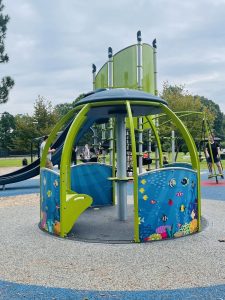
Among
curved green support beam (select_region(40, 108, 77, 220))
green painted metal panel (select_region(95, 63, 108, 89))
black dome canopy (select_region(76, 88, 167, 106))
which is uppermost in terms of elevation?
green painted metal panel (select_region(95, 63, 108, 89))

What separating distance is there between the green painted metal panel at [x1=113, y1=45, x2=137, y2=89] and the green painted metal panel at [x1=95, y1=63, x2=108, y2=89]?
69cm

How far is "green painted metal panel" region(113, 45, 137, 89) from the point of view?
47.6 feet

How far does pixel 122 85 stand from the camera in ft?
49.5

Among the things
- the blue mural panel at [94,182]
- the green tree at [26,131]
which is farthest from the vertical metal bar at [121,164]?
the green tree at [26,131]

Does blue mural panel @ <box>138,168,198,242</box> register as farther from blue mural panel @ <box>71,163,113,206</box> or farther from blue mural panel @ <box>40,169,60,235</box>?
blue mural panel @ <box>71,163,113,206</box>

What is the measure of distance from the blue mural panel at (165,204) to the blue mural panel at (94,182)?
11.8 feet

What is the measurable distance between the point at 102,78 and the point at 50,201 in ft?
34.3

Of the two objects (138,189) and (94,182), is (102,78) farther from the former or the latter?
(138,189)

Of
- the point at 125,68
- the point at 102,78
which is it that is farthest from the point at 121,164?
the point at 102,78

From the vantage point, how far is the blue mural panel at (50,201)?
23.0 ft

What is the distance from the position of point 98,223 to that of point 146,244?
1944mm

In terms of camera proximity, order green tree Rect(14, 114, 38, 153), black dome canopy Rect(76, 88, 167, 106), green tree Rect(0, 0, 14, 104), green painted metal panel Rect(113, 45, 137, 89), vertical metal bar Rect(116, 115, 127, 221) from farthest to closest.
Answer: green tree Rect(14, 114, 38, 153) → green tree Rect(0, 0, 14, 104) → green painted metal panel Rect(113, 45, 137, 89) → vertical metal bar Rect(116, 115, 127, 221) → black dome canopy Rect(76, 88, 167, 106)

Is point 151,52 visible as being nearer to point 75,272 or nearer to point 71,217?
point 71,217

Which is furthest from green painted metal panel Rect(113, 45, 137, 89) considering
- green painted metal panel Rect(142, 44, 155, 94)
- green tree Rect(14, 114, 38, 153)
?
green tree Rect(14, 114, 38, 153)
